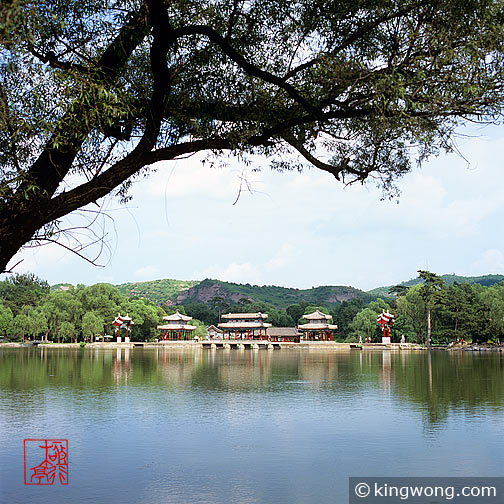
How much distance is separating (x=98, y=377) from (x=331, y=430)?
13088mm

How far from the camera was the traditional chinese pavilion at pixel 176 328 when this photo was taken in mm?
59819

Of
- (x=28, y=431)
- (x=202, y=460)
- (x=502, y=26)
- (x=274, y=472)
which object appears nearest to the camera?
(x=502, y=26)

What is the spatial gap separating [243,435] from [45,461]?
3656mm

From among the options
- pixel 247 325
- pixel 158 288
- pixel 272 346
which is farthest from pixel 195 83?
pixel 158 288

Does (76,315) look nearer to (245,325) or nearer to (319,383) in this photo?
(245,325)

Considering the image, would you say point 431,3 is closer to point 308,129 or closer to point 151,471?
point 308,129

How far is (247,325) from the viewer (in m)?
60.3

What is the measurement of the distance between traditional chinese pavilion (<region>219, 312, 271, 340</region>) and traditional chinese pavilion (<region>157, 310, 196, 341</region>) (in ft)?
12.5

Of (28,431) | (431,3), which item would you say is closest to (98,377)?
(28,431)

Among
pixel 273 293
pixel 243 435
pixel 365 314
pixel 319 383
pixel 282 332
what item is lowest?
pixel 282 332

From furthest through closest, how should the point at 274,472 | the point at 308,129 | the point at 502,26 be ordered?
the point at 274,472 < the point at 308,129 < the point at 502,26

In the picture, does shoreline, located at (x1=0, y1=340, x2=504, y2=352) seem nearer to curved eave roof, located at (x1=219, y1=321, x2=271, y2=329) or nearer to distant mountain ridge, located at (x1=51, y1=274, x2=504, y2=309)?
curved eave roof, located at (x1=219, y1=321, x2=271, y2=329)

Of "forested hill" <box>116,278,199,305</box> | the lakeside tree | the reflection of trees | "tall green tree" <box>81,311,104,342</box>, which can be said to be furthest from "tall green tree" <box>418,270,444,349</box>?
"forested hill" <box>116,278,199,305</box>

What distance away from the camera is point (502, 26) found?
4082 millimetres
